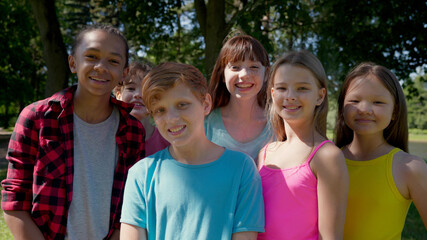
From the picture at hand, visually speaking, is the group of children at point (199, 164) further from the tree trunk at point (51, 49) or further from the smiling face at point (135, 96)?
the tree trunk at point (51, 49)

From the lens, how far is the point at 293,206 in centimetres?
190

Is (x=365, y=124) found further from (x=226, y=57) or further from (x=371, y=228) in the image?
(x=226, y=57)

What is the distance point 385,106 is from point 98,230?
1.86 m

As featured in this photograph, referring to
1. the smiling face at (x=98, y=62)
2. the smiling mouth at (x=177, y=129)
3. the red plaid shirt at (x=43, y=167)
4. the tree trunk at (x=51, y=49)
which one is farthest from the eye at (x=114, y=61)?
the tree trunk at (x=51, y=49)

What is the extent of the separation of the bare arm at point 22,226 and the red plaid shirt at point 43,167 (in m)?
0.03

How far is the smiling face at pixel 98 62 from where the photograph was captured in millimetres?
2225

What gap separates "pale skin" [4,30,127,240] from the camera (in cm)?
223

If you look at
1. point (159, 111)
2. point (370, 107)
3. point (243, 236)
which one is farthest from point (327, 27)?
point (243, 236)

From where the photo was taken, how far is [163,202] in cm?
183

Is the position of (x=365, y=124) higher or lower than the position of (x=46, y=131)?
higher

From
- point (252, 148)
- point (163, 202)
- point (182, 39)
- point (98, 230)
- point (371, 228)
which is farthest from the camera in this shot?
point (182, 39)

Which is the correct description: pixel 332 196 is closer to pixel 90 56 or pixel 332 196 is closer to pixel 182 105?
pixel 182 105

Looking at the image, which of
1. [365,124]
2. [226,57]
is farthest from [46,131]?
[365,124]

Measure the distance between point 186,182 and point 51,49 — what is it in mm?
8475
